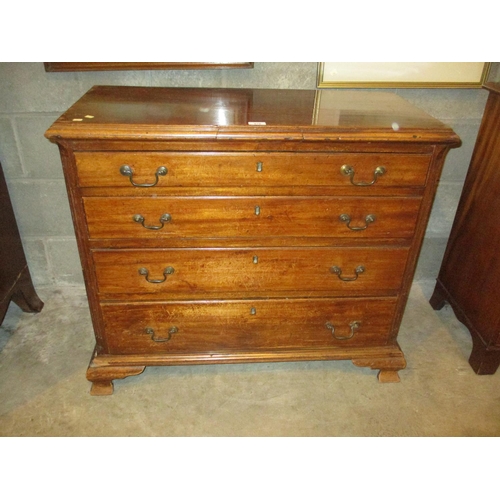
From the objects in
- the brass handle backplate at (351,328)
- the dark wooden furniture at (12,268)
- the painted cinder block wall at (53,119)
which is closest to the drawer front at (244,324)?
the brass handle backplate at (351,328)

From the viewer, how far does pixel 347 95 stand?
1.86 metres

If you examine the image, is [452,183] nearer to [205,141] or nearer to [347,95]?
[347,95]

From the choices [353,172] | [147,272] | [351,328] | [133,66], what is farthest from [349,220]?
[133,66]

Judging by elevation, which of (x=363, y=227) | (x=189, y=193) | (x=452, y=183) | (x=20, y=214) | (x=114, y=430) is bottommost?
(x=114, y=430)

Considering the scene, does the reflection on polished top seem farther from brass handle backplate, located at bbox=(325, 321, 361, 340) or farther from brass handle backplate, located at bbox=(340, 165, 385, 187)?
brass handle backplate, located at bbox=(325, 321, 361, 340)

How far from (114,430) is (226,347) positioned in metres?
0.56

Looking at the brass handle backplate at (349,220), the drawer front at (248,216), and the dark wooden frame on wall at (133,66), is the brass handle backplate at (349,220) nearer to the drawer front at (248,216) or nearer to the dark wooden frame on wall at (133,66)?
the drawer front at (248,216)

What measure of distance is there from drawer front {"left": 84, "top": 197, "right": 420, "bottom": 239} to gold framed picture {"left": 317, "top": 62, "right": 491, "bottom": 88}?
0.76m

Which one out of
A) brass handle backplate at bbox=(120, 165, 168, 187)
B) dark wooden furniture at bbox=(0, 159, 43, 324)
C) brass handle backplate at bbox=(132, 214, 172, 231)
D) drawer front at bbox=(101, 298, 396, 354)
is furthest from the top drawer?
dark wooden furniture at bbox=(0, 159, 43, 324)

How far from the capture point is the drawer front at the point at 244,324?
5.79ft

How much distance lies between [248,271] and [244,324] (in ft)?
0.87

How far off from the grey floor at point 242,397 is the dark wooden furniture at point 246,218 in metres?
0.14

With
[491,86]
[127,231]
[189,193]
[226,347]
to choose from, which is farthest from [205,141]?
[491,86]

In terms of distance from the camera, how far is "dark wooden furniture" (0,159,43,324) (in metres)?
2.05
